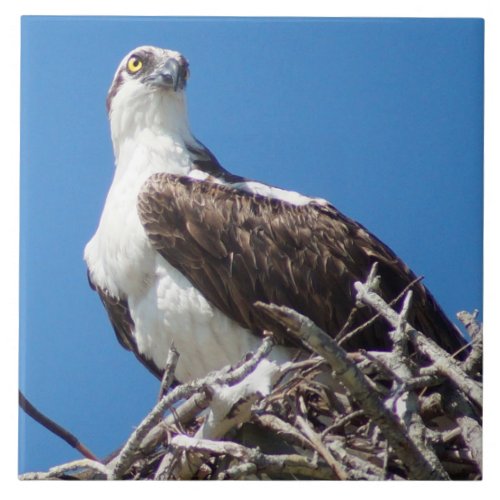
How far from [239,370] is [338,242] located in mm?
649

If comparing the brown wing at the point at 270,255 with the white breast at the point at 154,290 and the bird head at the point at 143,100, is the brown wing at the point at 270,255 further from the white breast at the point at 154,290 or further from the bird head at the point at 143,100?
the bird head at the point at 143,100

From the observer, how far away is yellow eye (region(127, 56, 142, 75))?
3754 millimetres

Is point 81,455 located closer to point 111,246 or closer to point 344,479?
point 111,246

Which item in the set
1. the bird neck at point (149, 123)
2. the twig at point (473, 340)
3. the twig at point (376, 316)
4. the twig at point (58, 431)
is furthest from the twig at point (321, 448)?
the bird neck at point (149, 123)

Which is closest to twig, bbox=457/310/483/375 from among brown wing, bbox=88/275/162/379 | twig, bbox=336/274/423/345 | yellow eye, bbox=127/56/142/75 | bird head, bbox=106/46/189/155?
twig, bbox=336/274/423/345

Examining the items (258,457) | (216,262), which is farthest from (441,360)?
(216,262)

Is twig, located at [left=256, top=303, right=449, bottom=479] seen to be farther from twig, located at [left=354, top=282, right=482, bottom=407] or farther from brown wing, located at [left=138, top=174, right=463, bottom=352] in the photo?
brown wing, located at [left=138, top=174, right=463, bottom=352]

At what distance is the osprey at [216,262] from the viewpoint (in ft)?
11.8

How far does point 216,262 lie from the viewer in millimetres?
3602

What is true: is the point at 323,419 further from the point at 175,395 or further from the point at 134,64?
the point at 134,64

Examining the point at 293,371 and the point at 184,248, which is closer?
the point at 293,371

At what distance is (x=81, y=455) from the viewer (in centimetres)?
354

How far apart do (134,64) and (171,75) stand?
0.12m

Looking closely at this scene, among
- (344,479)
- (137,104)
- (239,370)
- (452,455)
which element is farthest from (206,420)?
(137,104)
